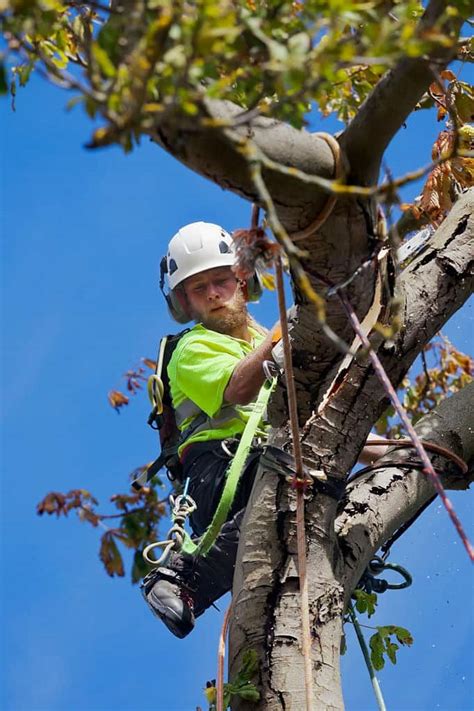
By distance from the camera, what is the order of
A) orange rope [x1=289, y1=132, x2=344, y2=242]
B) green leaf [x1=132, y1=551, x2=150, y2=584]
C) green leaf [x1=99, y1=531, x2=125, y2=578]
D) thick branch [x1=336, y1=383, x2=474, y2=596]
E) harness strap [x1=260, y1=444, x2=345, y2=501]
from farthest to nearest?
1. green leaf [x1=99, y1=531, x2=125, y2=578]
2. green leaf [x1=132, y1=551, x2=150, y2=584]
3. thick branch [x1=336, y1=383, x2=474, y2=596]
4. harness strap [x1=260, y1=444, x2=345, y2=501]
5. orange rope [x1=289, y1=132, x2=344, y2=242]

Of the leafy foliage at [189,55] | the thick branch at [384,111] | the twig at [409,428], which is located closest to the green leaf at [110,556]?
the twig at [409,428]

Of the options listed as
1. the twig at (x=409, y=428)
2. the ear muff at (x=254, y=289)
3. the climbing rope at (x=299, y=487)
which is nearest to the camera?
the twig at (x=409, y=428)

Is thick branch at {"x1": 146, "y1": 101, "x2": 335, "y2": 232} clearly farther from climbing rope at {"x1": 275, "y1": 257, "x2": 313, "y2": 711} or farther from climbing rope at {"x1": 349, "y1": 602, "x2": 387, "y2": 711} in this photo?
climbing rope at {"x1": 349, "y1": 602, "x2": 387, "y2": 711}

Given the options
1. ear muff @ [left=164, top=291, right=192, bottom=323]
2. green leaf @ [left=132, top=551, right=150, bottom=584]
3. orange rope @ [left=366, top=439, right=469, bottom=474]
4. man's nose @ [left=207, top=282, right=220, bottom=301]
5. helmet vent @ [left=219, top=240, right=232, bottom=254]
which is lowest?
orange rope @ [left=366, top=439, right=469, bottom=474]

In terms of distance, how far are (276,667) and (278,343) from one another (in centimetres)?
104

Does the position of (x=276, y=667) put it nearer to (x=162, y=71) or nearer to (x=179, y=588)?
(x=179, y=588)

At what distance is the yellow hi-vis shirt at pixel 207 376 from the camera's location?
15.7 feet

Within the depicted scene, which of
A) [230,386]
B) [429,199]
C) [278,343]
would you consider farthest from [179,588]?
[429,199]

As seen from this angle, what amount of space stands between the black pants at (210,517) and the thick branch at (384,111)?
1615 millimetres

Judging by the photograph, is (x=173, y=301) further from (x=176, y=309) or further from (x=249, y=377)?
(x=249, y=377)

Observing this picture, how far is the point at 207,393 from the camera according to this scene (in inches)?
189

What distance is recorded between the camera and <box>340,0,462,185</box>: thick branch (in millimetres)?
3229

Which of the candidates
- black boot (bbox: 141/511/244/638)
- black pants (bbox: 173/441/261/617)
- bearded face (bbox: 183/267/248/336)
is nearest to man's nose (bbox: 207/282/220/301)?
bearded face (bbox: 183/267/248/336)

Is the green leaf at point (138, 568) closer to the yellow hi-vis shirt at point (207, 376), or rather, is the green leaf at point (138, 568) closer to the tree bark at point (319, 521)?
the yellow hi-vis shirt at point (207, 376)
